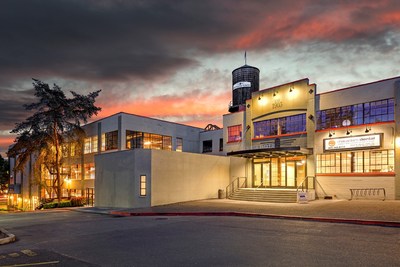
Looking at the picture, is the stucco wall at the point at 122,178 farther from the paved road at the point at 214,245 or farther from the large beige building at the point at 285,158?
the paved road at the point at 214,245

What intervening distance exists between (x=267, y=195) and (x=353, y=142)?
731cm

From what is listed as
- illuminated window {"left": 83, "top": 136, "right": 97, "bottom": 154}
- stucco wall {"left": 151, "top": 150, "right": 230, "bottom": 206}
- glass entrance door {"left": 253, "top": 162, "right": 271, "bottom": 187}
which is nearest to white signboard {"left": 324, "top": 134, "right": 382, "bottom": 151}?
glass entrance door {"left": 253, "top": 162, "right": 271, "bottom": 187}

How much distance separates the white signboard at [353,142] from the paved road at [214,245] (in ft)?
37.8

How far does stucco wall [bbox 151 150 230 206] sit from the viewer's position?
25.0 m

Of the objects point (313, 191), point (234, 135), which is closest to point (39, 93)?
point (234, 135)

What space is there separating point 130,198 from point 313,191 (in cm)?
1353

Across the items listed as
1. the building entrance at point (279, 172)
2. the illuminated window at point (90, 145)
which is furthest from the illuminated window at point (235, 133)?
the illuminated window at point (90, 145)

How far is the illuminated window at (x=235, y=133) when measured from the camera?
3330 cm

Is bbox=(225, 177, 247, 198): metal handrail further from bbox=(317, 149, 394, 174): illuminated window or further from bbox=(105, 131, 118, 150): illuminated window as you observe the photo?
bbox=(105, 131, 118, 150): illuminated window

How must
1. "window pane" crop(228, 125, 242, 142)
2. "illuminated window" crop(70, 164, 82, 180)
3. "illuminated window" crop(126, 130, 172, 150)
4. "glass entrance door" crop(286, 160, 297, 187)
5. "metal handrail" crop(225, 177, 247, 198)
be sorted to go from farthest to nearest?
"illuminated window" crop(70, 164, 82, 180), "illuminated window" crop(126, 130, 172, 150), "window pane" crop(228, 125, 242, 142), "metal handrail" crop(225, 177, 247, 198), "glass entrance door" crop(286, 160, 297, 187)

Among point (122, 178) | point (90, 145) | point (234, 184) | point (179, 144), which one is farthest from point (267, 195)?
point (90, 145)

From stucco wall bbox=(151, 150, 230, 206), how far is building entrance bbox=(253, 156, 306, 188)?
301cm

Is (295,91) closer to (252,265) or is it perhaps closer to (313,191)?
(313,191)

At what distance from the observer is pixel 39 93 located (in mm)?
37094
